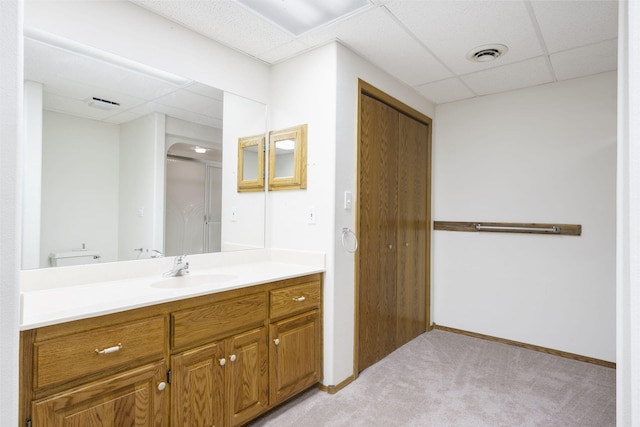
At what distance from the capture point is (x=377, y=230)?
2.69 metres

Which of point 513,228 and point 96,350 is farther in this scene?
point 513,228

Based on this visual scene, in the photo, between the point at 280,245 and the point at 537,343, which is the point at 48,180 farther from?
the point at 537,343

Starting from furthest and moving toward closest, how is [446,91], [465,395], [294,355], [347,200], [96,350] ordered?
[446,91], [347,200], [465,395], [294,355], [96,350]

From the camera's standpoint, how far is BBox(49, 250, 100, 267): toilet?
1653mm

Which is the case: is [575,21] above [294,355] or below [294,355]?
above

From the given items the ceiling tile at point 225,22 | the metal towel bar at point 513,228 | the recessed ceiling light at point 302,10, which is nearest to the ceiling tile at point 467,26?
the recessed ceiling light at point 302,10

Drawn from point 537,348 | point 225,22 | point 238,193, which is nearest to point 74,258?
point 238,193

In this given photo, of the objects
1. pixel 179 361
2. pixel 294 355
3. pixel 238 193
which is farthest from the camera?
pixel 238 193

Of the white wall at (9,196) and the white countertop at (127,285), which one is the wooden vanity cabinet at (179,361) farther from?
the white wall at (9,196)

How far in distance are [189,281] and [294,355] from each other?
2.60ft

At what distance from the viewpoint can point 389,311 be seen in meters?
2.85

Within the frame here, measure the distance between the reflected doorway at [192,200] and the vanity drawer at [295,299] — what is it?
0.63 m

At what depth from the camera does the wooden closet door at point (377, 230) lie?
2.53 metres

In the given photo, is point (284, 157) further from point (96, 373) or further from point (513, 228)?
point (513, 228)
